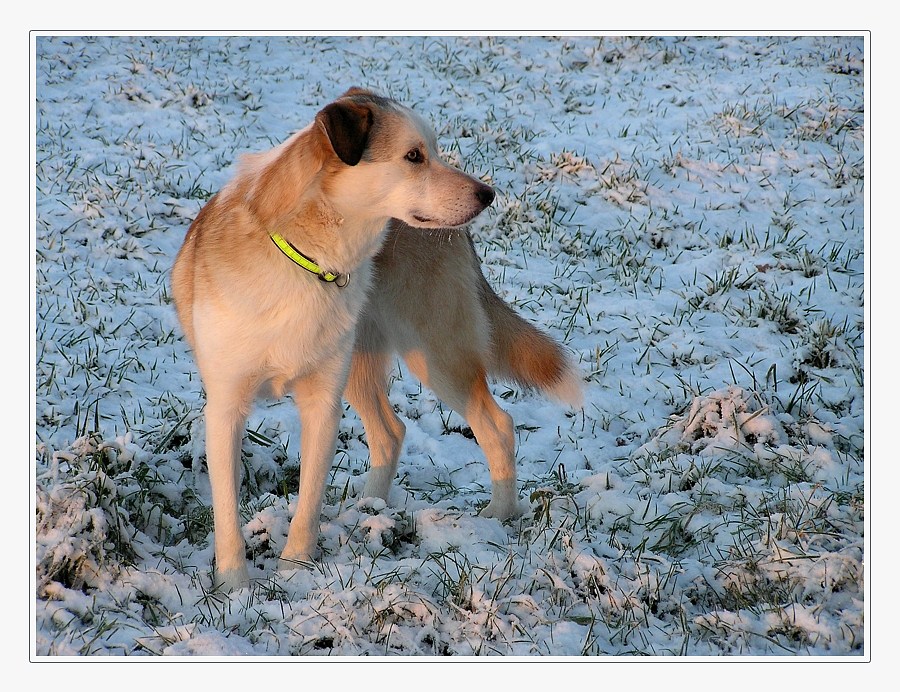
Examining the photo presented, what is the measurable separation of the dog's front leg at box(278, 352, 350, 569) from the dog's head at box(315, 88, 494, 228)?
2.06 feet

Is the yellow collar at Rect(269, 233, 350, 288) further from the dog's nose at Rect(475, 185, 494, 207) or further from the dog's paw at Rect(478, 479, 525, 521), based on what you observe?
the dog's paw at Rect(478, 479, 525, 521)

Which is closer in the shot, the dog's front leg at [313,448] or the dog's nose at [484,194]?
the dog's nose at [484,194]

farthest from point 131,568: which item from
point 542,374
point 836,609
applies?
point 836,609

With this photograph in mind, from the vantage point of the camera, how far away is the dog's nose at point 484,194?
3365 millimetres

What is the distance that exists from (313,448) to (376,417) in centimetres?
98

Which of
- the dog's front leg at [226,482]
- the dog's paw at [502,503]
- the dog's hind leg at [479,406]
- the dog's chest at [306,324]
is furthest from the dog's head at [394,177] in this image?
the dog's paw at [502,503]

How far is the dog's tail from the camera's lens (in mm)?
4387

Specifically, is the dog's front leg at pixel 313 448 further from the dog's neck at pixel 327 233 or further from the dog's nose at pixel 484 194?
the dog's nose at pixel 484 194

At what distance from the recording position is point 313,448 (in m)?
3.57

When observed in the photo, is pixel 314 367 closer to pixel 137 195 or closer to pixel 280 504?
pixel 280 504

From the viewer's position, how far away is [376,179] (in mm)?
3293

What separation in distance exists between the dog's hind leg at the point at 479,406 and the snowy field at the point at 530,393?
159 millimetres

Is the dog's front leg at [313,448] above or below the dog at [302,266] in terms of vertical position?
below

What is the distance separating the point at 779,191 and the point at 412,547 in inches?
226
